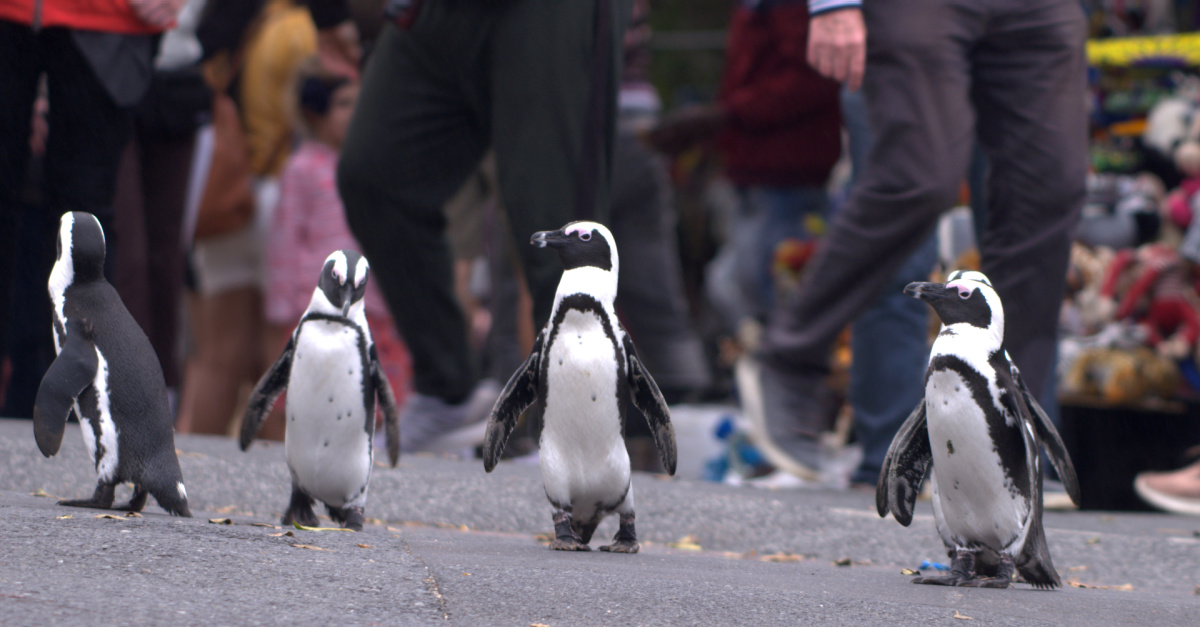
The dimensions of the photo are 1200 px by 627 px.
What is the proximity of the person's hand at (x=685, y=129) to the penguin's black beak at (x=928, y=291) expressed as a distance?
416 centimetres

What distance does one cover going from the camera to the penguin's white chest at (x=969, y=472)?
2.31 meters

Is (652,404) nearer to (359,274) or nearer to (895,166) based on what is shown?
(359,274)

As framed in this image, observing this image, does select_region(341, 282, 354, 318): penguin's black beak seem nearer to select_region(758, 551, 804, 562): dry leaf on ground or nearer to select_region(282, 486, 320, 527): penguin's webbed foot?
select_region(282, 486, 320, 527): penguin's webbed foot

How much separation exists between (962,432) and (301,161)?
3460 mm

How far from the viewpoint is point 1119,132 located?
21.9 feet

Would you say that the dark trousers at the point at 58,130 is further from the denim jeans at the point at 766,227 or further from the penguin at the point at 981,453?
the denim jeans at the point at 766,227

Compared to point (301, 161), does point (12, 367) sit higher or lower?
lower

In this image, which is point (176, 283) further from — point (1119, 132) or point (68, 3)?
point (1119, 132)

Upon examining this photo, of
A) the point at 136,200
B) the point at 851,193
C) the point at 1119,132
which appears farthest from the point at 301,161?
the point at 1119,132

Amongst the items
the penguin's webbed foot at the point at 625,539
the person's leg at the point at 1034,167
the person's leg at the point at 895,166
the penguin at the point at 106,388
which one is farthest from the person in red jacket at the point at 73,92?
the person's leg at the point at 1034,167

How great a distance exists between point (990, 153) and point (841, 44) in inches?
20.0

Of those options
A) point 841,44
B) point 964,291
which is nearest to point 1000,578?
point 964,291

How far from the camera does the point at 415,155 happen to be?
133 inches

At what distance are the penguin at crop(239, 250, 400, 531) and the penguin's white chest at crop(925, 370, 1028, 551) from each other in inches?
41.7
